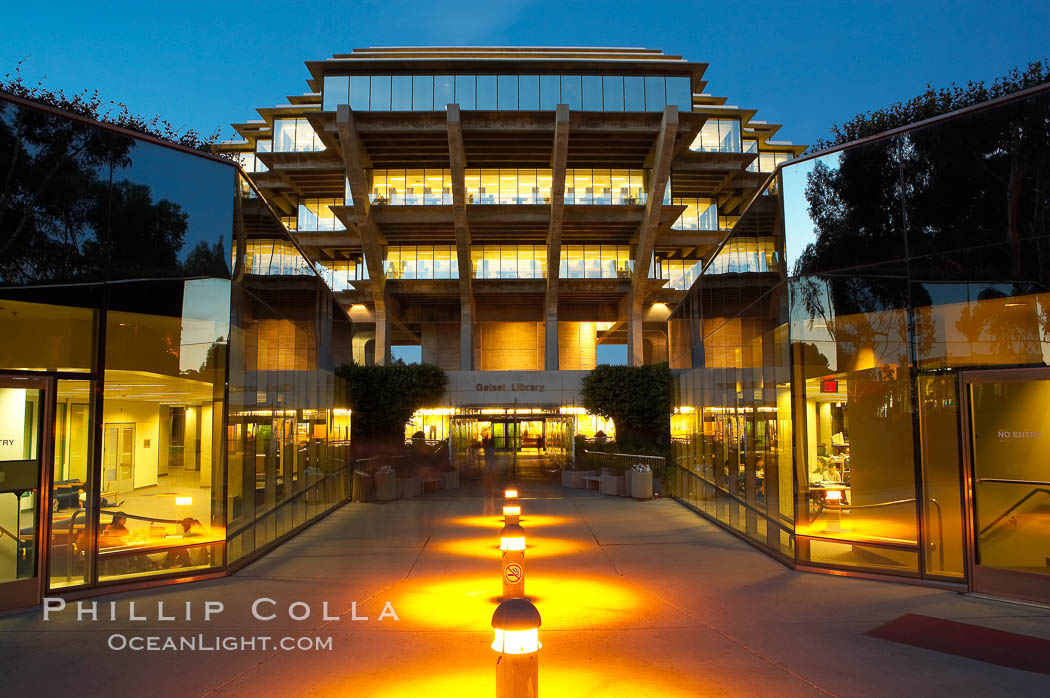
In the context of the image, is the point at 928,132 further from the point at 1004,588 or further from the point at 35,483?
the point at 35,483

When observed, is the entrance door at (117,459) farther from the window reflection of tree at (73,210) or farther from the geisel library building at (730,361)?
the window reflection of tree at (73,210)

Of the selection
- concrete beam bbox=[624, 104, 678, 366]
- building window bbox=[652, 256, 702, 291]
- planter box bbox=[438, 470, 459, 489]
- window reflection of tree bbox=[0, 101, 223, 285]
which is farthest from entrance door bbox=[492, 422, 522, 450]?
window reflection of tree bbox=[0, 101, 223, 285]

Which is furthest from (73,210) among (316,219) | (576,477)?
(316,219)

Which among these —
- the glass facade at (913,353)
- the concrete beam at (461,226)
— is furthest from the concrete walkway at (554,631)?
the concrete beam at (461,226)

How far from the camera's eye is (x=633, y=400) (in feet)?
105

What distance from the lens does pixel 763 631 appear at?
7.34 meters

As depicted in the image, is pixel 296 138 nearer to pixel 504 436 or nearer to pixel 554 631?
pixel 504 436

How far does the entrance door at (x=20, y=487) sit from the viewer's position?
8.25 m

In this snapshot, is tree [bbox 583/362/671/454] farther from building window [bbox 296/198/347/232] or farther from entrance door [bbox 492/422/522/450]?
building window [bbox 296/198/347/232]

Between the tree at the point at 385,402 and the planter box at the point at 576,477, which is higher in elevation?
the tree at the point at 385,402

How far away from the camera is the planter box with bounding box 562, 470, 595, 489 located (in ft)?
82.3

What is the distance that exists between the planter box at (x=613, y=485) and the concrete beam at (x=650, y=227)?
21.6 m

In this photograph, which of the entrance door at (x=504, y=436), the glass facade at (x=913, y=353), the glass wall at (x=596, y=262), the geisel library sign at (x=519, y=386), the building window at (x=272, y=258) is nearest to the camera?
the glass facade at (x=913, y=353)

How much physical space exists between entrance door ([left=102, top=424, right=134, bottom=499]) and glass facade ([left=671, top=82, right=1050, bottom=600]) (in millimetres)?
9173
